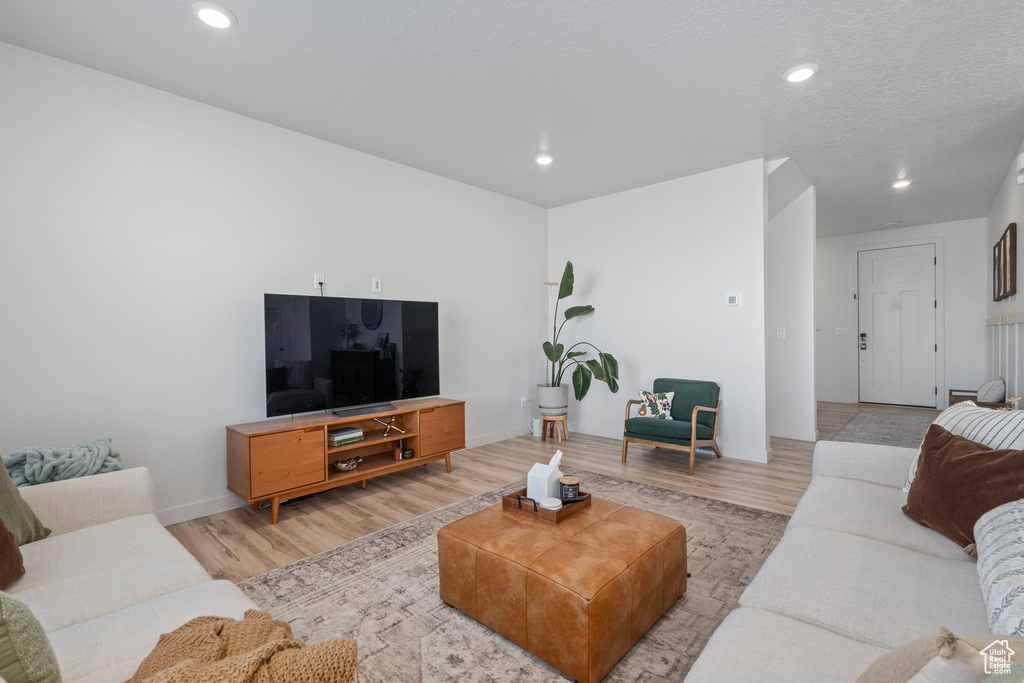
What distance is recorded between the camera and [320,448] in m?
3.23

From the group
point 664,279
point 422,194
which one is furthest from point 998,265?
point 422,194

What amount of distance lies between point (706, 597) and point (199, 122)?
406 centimetres

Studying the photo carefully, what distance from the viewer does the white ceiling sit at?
2.29 m

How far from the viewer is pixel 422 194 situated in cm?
449

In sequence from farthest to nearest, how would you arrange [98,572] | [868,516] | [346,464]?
[346,464] < [868,516] < [98,572]

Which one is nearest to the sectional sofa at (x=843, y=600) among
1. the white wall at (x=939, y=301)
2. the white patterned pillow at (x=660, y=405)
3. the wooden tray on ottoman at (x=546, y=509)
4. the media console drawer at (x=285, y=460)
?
the wooden tray on ottoman at (x=546, y=509)

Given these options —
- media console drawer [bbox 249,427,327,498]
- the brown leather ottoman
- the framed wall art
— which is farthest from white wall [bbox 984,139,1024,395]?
media console drawer [bbox 249,427,327,498]

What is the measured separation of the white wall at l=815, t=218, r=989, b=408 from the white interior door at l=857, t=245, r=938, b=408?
98 mm

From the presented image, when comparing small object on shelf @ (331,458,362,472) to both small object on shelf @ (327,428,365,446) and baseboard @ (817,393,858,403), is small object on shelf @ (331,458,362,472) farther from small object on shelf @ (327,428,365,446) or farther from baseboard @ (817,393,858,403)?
baseboard @ (817,393,858,403)

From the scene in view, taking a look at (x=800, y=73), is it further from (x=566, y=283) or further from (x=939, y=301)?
(x=939, y=301)

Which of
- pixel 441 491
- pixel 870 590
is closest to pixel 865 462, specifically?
pixel 870 590

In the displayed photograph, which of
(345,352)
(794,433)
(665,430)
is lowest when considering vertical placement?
(794,433)

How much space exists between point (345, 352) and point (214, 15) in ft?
6.91

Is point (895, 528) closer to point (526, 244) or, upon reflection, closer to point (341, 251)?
point (341, 251)
